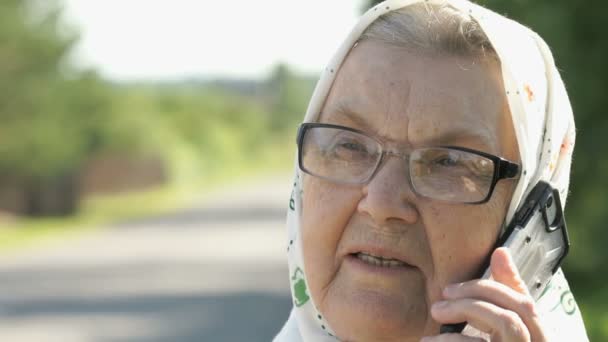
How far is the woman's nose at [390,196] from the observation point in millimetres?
1841

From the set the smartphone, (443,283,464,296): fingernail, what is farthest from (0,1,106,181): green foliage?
(443,283,464,296): fingernail

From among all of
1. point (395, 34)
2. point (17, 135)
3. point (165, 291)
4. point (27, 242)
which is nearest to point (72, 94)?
point (17, 135)

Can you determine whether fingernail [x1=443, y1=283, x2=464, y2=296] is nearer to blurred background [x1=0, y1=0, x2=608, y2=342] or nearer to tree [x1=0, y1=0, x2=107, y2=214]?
blurred background [x1=0, y1=0, x2=608, y2=342]

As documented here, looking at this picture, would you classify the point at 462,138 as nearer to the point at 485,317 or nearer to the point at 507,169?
the point at 507,169

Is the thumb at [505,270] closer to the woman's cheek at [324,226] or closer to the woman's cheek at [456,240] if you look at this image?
the woman's cheek at [456,240]

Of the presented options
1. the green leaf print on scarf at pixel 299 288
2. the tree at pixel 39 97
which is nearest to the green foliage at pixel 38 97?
the tree at pixel 39 97

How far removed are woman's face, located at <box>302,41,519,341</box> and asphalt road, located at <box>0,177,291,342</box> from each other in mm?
10022

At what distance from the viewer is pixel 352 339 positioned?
1901 millimetres

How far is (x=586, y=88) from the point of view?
32.6 ft

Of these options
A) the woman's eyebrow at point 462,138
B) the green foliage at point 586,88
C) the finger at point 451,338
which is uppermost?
the woman's eyebrow at point 462,138

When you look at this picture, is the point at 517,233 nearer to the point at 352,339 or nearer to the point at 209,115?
the point at 352,339

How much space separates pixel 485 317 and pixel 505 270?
90mm

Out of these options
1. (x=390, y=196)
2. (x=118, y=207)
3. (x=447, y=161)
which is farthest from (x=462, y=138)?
(x=118, y=207)

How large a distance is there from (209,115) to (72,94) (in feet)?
144
